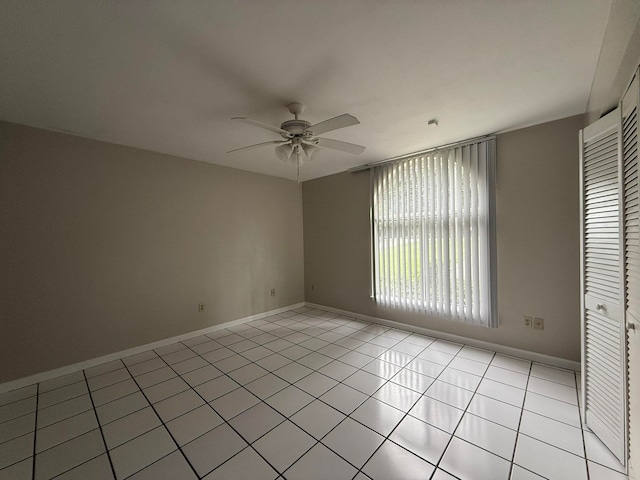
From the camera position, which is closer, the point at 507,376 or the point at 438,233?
the point at 507,376

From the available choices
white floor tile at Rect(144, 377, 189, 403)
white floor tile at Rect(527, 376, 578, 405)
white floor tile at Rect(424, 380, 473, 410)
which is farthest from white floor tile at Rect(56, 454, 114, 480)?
white floor tile at Rect(527, 376, 578, 405)

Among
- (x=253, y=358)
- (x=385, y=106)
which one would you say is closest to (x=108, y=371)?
(x=253, y=358)

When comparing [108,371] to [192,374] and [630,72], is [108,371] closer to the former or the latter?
[192,374]

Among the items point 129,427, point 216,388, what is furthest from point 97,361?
point 216,388

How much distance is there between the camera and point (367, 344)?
3.12 metres

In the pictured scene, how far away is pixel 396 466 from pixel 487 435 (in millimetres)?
723

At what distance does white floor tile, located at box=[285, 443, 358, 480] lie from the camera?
138 cm

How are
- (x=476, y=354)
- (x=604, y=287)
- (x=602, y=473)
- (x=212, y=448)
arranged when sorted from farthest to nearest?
(x=476, y=354), (x=212, y=448), (x=604, y=287), (x=602, y=473)

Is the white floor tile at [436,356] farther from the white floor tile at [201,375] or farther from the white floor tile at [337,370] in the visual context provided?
the white floor tile at [201,375]

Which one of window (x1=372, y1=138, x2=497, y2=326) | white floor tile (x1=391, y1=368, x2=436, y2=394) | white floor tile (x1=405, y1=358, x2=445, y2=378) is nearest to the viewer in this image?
white floor tile (x1=391, y1=368, x2=436, y2=394)

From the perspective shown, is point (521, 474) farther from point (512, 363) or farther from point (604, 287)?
point (512, 363)

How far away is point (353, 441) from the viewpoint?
162cm

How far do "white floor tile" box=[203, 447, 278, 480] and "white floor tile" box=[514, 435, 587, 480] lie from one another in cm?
149

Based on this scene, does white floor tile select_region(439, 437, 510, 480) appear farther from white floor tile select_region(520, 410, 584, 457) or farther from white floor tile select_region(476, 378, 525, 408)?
white floor tile select_region(476, 378, 525, 408)
